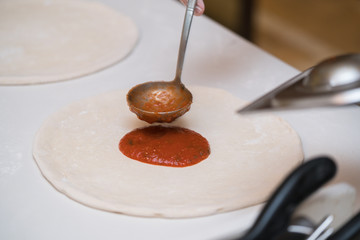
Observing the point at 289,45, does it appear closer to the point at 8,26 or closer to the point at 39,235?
the point at 8,26

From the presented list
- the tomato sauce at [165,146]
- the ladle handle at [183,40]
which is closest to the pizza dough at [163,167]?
the tomato sauce at [165,146]

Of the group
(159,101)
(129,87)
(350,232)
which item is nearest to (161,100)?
(159,101)

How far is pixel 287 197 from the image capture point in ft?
2.28

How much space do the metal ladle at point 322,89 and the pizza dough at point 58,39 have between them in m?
0.74

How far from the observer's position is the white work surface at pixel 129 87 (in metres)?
0.85

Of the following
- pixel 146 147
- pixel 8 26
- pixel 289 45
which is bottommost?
pixel 289 45

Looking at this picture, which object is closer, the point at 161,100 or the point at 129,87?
the point at 161,100

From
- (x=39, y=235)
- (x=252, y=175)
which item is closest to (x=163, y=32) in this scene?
(x=252, y=175)

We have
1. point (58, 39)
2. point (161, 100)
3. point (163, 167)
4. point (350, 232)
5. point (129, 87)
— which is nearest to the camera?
point (350, 232)

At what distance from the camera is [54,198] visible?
92 centimetres

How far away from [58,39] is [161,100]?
25.1 inches

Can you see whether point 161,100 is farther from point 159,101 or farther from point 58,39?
point 58,39

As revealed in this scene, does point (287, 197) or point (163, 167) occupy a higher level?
point (287, 197)

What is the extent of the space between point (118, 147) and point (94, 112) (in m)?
0.17
